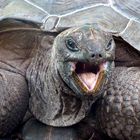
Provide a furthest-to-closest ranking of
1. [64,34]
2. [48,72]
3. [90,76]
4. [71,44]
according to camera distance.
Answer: [48,72] < [64,34] < [71,44] < [90,76]

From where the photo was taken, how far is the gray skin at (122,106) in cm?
393

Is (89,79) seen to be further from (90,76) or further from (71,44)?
(71,44)

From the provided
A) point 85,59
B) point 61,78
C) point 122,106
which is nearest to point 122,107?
point 122,106

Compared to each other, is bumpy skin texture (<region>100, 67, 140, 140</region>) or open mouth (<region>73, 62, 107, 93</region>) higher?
open mouth (<region>73, 62, 107, 93</region>)

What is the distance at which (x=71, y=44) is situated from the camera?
3730 mm

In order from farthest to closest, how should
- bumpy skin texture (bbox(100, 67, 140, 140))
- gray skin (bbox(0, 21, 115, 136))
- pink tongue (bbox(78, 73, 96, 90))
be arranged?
bumpy skin texture (bbox(100, 67, 140, 140)), gray skin (bbox(0, 21, 115, 136)), pink tongue (bbox(78, 73, 96, 90))

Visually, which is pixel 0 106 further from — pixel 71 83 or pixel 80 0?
pixel 80 0

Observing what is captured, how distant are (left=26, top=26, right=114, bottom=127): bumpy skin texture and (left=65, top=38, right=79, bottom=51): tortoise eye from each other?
0.07 ft

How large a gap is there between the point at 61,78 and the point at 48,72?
28 centimetres

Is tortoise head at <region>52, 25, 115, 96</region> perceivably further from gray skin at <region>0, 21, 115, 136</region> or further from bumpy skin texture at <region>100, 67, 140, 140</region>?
bumpy skin texture at <region>100, 67, 140, 140</region>

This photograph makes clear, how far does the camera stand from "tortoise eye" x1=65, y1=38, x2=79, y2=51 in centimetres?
369

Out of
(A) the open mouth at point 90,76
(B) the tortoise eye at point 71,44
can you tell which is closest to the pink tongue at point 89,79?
(A) the open mouth at point 90,76

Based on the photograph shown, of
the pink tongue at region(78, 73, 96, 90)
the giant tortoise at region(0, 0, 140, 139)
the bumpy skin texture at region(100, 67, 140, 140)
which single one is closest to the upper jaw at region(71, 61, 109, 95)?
the pink tongue at region(78, 73, 96, 90)

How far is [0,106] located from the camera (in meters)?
4.14
